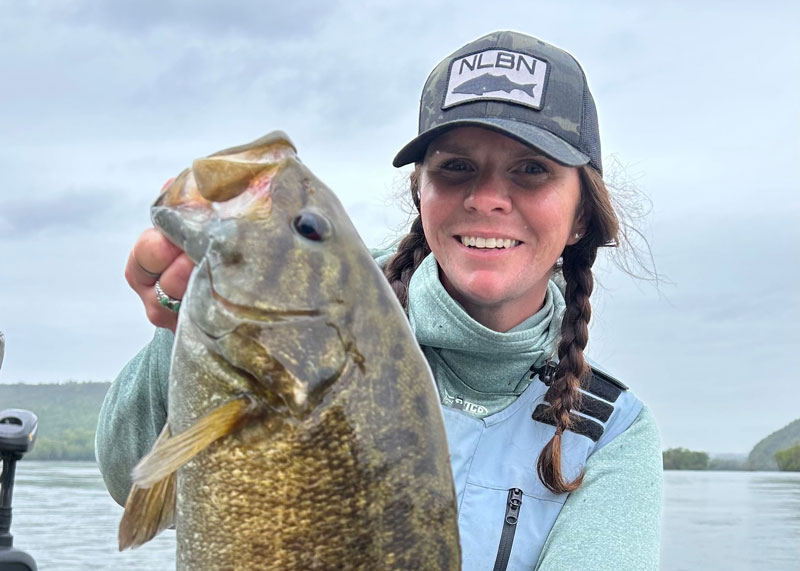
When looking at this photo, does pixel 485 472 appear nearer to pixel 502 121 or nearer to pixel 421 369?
pixel 502 121

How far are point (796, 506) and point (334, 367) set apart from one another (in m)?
38.8

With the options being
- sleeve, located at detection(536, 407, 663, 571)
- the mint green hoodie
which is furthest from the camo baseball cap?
sleeve, located at detection(536, 407, 663, 571)

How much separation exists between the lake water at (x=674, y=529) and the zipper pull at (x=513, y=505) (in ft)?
55.8

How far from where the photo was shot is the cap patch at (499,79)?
355 centimetres

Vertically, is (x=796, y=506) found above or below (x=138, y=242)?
below

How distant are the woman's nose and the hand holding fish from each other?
5.08 feet

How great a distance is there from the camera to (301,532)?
1.89m

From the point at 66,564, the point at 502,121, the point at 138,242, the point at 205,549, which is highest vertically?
the point at 502,121

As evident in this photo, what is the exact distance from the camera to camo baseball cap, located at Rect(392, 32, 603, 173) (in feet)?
11.4

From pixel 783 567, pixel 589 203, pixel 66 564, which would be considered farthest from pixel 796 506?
pixel 589 203

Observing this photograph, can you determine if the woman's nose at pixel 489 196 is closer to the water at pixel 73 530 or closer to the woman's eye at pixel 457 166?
the woman's eye at pixel 457 166

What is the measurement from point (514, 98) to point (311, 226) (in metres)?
1.71

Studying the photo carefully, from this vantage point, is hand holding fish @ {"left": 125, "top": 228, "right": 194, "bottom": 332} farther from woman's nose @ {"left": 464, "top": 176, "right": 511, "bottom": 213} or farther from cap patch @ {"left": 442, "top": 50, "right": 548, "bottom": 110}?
cap patch @ {"left": 442, "top": 50, "right": 548, "bottom": 110}

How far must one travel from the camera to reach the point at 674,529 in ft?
113
